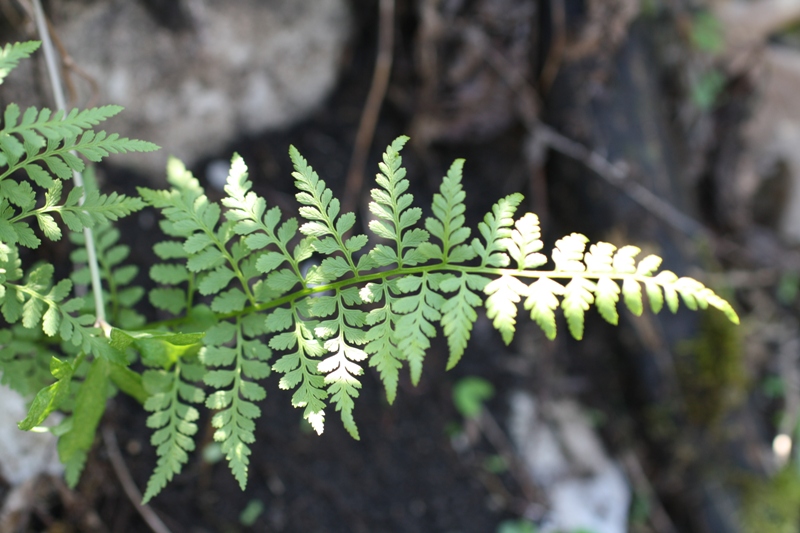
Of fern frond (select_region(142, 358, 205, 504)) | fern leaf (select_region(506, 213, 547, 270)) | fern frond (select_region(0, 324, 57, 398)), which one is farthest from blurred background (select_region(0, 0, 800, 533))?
fern leaf (select_region(506, 213, 547, 270))

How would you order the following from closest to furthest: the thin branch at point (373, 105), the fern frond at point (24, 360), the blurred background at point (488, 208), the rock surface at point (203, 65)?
the fern frond at point (24, 360)
the rock surface at point (203, 65)
the blurred background at point (488, 208)
the thin branch at point (373, 105)

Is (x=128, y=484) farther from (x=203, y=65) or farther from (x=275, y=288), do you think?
(x=203, y=65)

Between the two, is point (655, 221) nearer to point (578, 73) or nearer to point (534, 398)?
point (578, 73)

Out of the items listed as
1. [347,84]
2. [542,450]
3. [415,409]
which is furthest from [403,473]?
[347,84]

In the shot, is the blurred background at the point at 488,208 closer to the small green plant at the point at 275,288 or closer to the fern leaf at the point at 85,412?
the fern leaf at the point at 85,412

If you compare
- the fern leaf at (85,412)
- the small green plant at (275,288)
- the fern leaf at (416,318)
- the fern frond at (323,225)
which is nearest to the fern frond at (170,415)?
the small green plant at (275,288)

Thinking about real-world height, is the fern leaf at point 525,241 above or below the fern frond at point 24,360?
above

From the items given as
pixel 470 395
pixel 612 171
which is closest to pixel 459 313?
pixel 470 395

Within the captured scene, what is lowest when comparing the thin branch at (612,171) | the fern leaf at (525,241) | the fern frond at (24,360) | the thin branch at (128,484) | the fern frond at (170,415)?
the thin branch at (128,484)

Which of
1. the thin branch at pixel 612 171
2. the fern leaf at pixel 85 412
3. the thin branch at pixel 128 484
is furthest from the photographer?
the thin branch at pixel 612 171
